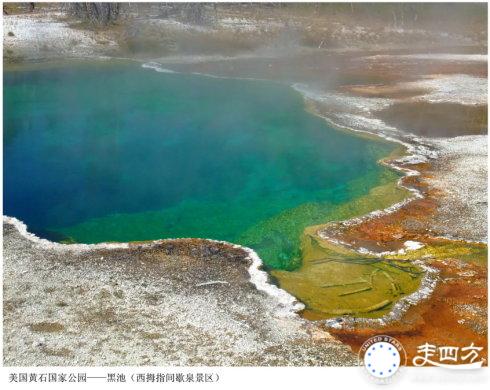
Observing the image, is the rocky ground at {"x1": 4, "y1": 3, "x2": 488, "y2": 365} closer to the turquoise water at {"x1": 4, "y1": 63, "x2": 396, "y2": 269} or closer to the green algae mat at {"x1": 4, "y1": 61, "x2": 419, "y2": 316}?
the green algae mat at {"x1": 4, "y1": 61, "x2": 419, "y2": 316}

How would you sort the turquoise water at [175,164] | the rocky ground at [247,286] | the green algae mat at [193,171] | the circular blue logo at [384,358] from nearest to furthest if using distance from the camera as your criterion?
the circular blue logo at [384,358]
the rocky ground at [247,286]
the green algae mat at [193,171]
the turquoise water at [175,164]

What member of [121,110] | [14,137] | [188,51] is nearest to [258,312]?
[14,137]

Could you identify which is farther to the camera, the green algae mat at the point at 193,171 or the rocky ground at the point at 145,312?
the green algae mat at the point at 193,171

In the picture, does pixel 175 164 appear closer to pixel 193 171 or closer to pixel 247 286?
pixel 193 171

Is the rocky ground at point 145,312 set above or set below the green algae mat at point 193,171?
below

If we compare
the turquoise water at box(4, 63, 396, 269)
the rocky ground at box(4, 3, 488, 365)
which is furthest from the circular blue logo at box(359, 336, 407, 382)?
the turquoise water at box(4, 63, 396, 269)

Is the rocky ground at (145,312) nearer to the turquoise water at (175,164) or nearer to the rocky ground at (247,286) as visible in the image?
the rocky ground at (247,286)

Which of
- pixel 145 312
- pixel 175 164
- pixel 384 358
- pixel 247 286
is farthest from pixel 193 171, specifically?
pixel 384 358

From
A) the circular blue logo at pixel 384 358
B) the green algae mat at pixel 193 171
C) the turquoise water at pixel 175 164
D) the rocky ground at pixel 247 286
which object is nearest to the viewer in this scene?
the circular blue logo at pixel 384 358

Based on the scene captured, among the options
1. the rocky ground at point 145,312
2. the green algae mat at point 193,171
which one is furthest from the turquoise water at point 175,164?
the rocky ground at point 145,312
